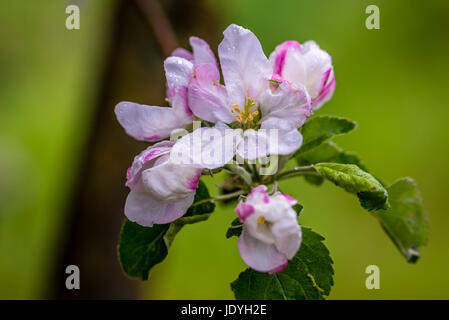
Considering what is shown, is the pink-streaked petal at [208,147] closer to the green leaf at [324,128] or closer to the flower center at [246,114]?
the flower center at [246,114]

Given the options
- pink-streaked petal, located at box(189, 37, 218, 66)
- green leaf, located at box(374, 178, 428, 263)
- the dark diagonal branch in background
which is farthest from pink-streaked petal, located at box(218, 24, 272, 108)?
the dark diagonal branch in background

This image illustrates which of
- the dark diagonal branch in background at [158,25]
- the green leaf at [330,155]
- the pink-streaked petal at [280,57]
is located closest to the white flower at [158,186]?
the pink-streaked petal at [280,57]

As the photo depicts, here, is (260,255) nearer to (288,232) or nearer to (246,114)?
(288,232)

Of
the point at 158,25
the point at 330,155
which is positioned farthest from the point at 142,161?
the point at 158,25

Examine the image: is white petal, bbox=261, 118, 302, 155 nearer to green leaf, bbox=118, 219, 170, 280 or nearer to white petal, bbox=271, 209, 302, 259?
white petal, bbox=271, 209, 302, 259
